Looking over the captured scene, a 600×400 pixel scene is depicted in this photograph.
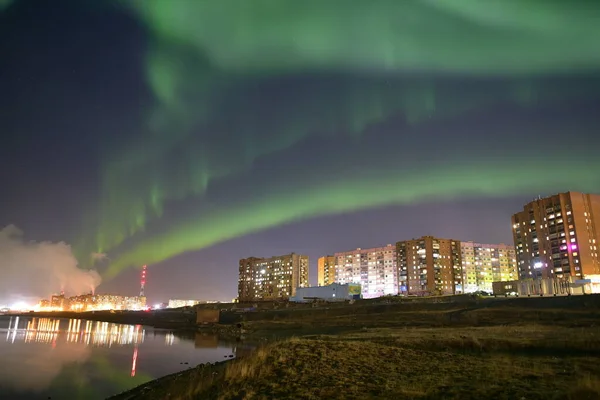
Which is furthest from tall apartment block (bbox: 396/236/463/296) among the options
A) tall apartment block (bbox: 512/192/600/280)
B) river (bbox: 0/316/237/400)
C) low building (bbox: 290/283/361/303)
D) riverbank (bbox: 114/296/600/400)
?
riverbank (bbox: 114/296/600/400)

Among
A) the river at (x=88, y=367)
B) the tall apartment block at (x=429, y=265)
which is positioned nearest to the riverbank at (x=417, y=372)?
the river at (x=88, y=367)

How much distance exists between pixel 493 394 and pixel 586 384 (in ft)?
9.76

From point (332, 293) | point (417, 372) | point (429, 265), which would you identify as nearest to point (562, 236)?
point (429, 265)

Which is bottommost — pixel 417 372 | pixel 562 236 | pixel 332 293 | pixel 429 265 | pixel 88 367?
pixel 88 367

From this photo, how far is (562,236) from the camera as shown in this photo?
464 feet

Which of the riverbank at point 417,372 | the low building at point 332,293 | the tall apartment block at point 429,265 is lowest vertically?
the riverbank at point 417,372

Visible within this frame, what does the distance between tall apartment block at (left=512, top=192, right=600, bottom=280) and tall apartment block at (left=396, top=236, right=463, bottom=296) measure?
34.5 m

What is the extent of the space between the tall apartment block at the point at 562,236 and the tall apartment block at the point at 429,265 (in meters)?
34.5

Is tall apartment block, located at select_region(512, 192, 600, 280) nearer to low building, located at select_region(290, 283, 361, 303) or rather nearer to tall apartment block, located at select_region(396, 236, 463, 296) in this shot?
tall apartment block, located at select_region(396, 236, 463, 296)

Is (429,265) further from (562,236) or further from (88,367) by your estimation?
(88,367)

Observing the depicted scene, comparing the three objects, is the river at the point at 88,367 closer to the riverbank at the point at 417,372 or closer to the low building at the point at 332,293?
the riverbank at the point at 417,372

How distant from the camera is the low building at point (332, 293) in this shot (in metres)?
117

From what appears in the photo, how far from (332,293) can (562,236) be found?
89.6 meters

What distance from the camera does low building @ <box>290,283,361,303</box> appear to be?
117062 millimetres
